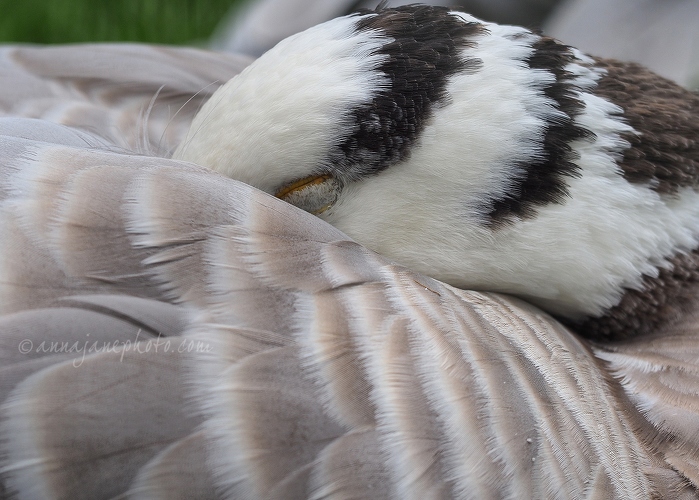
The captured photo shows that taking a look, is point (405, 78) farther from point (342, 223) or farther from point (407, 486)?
point (407, 486)

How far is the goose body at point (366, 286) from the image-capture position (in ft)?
3.21

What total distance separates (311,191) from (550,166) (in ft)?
1.32

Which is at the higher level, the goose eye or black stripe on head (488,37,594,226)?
black stripe on head (488,37,594,226)

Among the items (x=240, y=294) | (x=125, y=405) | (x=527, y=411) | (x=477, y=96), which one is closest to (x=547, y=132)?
(x=477, y=96)

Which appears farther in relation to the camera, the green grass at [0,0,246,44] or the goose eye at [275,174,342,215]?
the green grass at [0,0,246,44]

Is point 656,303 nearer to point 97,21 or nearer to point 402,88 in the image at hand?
point 402,88

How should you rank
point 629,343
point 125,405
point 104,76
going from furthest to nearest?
1. point 104,76
2. point 629,343
3. point 125,405

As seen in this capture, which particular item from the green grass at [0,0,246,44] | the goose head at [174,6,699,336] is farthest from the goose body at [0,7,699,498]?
the green grass at [0,0,246,44]

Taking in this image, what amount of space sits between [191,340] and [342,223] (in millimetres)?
435

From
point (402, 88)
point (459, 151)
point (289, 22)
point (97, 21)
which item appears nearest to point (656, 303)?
point (459, 151)

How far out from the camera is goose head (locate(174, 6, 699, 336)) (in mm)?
1255

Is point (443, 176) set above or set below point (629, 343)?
above

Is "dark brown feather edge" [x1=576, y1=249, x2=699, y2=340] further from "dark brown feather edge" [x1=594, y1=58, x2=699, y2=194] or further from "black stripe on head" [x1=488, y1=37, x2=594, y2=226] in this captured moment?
"black stripe on head" [x1=488, y1=37, x2=594, y2=226]

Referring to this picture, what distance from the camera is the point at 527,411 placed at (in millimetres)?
1112
